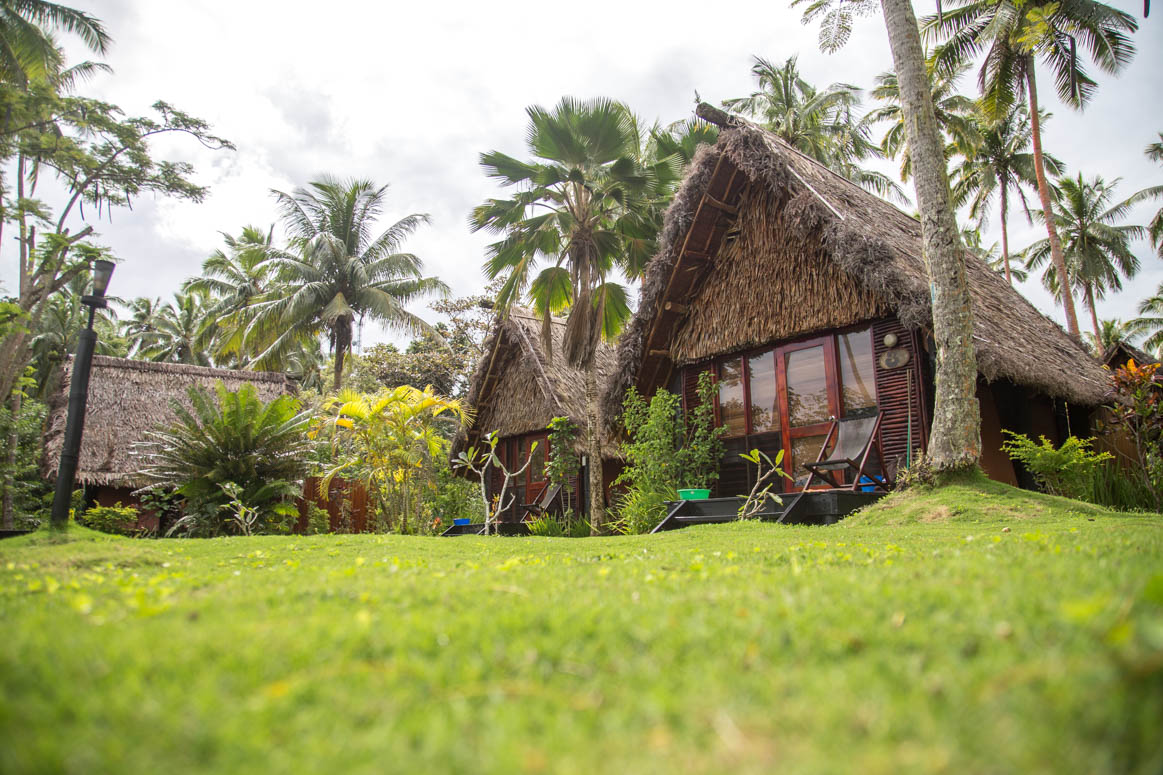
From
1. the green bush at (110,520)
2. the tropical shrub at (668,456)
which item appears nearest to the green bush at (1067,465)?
the tropical shrub at (668,456)

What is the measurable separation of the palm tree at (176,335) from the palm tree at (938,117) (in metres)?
31.7

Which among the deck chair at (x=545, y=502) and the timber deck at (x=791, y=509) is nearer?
the timber deck at (x=791, y=509)

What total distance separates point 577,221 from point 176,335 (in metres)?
33.5

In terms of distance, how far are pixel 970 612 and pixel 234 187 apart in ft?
66.7

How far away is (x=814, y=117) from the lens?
21562 mm

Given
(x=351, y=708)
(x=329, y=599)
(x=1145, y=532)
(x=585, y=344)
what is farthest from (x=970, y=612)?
(x=585, y=344)

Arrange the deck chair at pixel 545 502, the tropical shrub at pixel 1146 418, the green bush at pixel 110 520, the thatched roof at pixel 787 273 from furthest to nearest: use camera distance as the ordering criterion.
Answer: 1. the deck chair at pixel 545 502
2. the green bush at pixel 110 520
3. the thatched roof at pixel 787 273
4. the tropical shrub at pixel 1146 418

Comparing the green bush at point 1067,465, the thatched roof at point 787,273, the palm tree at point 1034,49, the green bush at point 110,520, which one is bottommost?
the green bush at point 110,520

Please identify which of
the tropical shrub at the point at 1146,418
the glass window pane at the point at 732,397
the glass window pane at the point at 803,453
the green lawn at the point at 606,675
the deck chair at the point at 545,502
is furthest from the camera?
the deck chair at the point at 545,502

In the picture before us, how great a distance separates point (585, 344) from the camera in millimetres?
11531

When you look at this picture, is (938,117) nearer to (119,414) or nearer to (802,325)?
(802,325)

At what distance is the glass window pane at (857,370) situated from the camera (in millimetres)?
8695

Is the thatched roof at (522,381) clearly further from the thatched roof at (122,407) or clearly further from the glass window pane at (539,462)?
the thatched roof at (122,407)

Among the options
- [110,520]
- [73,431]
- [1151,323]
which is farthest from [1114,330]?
[73,431]
